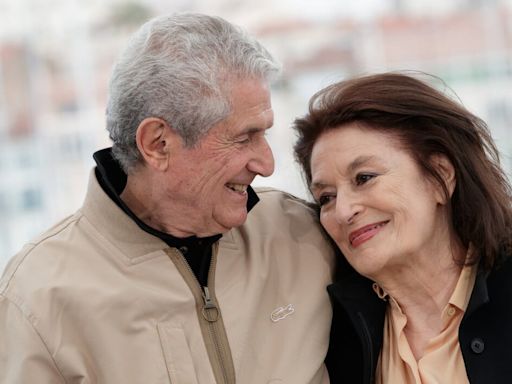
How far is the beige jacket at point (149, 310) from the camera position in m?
2.02

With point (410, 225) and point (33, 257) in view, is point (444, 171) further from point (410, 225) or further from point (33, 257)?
point (33, 257)

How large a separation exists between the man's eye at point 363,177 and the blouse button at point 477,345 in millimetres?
466

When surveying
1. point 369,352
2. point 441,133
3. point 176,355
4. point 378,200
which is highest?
point 441,133

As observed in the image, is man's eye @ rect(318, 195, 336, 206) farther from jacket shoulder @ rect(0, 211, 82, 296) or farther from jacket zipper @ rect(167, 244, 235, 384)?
jacket shoulder @ rect(0, 211, 82, 296)

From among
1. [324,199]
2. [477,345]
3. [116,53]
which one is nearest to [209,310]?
[324,199]

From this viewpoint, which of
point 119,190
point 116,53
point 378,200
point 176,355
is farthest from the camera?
point 116,53

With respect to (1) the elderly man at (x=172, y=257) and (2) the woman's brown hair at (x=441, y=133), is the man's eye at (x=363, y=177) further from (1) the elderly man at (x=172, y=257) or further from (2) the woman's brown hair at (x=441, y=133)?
(1) the elderly man at (x=172, y=257)

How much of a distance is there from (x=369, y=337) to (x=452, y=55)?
65.6 ft

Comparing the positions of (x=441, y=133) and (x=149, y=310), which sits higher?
(x=441, y=133)

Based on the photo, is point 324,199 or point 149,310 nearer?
point 149,310

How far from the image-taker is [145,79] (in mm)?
2182

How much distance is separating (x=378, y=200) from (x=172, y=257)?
52 cm

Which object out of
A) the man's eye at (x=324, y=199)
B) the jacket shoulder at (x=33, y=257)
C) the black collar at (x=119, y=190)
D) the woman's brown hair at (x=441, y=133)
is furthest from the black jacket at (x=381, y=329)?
the jacket shoulder at (x=33, y=257)

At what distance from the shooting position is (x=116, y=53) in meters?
19.7
